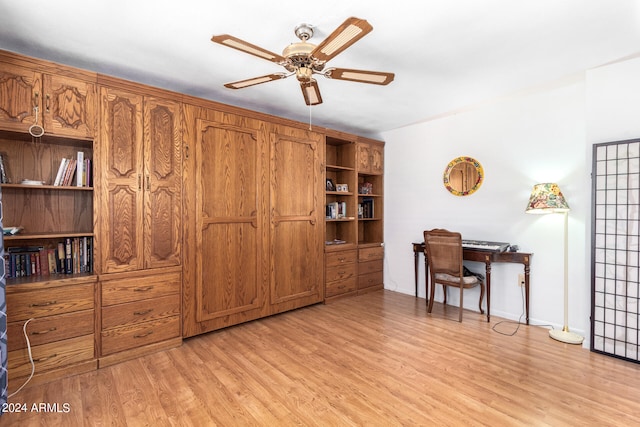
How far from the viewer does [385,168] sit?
4.99 meters

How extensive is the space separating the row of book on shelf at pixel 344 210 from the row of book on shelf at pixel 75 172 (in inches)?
108

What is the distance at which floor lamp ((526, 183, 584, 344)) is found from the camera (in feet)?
Answer: 9.66

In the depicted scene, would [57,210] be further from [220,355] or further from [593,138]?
[593,138]

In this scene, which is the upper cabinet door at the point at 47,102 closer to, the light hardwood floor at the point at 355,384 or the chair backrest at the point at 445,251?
the light hardwood floor at the point at 355,384

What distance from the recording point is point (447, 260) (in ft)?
11.4

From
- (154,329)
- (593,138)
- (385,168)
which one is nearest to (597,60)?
(593,138)

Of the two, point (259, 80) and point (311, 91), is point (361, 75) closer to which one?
point (311, 91)

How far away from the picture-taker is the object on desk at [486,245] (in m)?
3.41

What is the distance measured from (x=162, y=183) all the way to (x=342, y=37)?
2035 mm

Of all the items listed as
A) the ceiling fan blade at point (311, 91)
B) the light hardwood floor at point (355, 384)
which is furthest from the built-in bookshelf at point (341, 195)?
the ceiling fan blade at point (311, 91)

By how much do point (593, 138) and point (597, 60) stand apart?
2.14ft

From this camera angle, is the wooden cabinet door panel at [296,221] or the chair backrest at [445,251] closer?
the chair backrest at [445,251]

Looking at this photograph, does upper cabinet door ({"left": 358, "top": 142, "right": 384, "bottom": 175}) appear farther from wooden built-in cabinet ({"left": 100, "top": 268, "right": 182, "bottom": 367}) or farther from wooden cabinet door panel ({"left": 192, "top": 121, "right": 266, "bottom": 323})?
wooden built-in cabinet ({"left": 100, "top": 268, "right": 182, "bottom": 367})

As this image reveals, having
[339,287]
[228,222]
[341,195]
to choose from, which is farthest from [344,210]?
[228,222]
